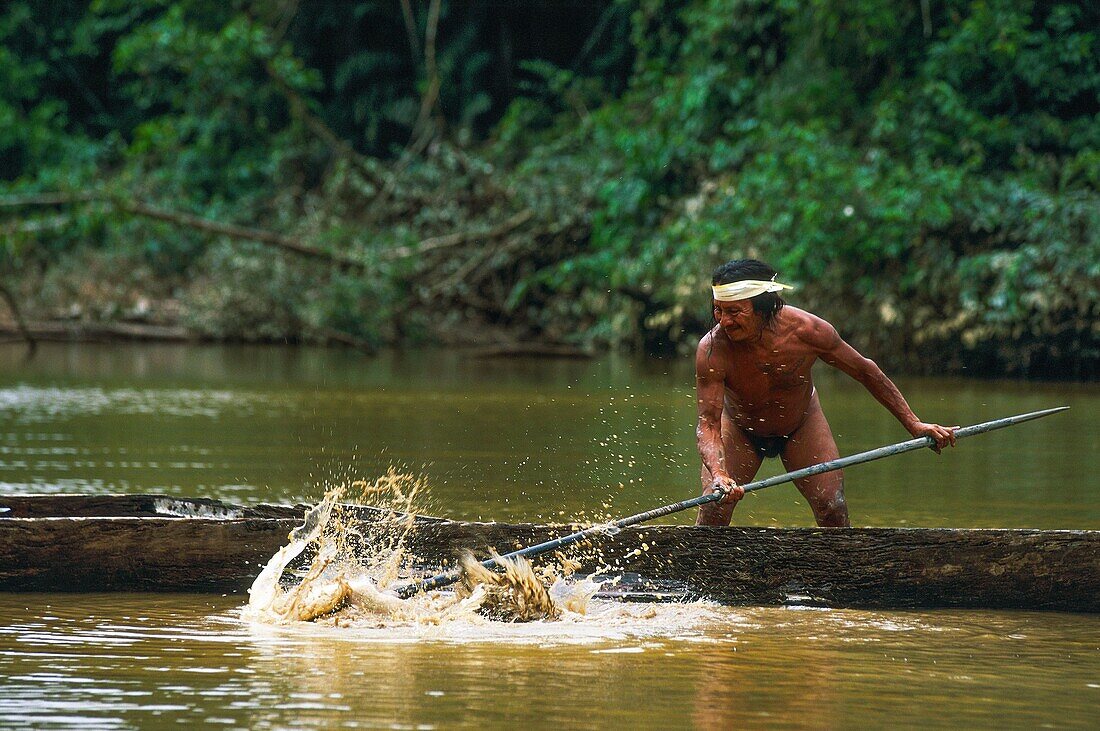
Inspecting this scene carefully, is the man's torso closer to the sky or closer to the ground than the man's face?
closer to the ground

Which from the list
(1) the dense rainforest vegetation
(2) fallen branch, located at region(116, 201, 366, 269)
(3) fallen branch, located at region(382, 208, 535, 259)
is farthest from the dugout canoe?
(3) fallen branch, located at region(382, 208, 535, 259)

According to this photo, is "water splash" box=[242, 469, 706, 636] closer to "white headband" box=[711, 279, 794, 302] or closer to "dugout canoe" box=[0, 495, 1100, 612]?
"dugout canoe" box=[0, 495, 1100, 612]

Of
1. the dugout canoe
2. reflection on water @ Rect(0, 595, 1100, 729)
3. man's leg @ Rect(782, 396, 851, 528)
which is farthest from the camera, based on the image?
man's leg @ Rect(782, 396, 851, 528)

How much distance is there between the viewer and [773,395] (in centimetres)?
654

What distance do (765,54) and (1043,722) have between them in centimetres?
1984

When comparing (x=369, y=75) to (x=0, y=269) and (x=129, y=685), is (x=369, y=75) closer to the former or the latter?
(x=0, y=269)

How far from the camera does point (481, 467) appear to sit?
393 inches

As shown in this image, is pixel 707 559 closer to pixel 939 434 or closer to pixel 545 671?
pixel 939 434

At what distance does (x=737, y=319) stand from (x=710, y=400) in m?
0.34

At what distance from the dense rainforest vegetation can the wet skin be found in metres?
10.4

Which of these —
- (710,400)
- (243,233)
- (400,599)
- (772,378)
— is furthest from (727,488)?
(243,233)

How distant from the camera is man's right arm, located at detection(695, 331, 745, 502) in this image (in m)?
6.04

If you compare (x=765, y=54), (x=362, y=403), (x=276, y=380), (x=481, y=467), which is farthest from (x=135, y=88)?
(x=481, y=467)

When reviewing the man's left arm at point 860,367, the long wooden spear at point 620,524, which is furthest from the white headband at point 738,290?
A: the long wooden spear at point 620,524
